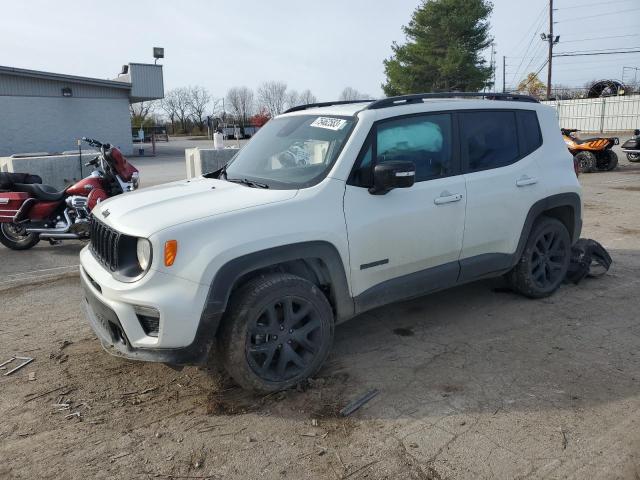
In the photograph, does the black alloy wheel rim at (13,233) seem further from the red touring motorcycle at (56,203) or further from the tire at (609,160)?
the tire at (609,160)

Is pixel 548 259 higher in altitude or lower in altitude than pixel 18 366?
higher

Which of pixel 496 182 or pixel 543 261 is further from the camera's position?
pixel 543 261

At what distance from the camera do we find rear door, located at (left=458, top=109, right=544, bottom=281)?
14.5ft

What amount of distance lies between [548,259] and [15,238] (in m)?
7.12

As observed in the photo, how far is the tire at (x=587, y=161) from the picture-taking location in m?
16.2

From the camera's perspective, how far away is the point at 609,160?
1648cm

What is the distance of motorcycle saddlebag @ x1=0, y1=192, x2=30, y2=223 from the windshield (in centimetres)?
445

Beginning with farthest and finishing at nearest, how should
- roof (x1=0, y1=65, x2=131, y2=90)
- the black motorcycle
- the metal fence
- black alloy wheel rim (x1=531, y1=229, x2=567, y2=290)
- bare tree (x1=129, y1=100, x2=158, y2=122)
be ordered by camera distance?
bare tree (x1=129, y1=100, x2=158, y2=122) < the metal fence < roof (x1=0, y1=65, x2=131, y2=90) < the black motorcycle < black alloy wheel rim (x1=531, y1=229, x2=567, y2=290)

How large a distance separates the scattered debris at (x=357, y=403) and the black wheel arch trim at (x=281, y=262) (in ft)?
1.83

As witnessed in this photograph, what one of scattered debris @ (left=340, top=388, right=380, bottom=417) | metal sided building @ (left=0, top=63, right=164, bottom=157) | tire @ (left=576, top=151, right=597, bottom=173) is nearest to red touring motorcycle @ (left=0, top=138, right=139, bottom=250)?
scattered debris @ (left=340, top=388, right=380, bottom=417)

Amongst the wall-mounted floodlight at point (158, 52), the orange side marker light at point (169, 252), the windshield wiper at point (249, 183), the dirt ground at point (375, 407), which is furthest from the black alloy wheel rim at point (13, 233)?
the wall-mounted floodlight at point (158, 52)

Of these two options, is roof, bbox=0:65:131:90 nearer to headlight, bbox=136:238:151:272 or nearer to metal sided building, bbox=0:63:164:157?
metal sided building, bbox=0:63:164:157

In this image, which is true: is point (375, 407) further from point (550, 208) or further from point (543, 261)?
point (550, 208)

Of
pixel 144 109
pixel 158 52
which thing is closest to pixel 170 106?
pixel 144 109
